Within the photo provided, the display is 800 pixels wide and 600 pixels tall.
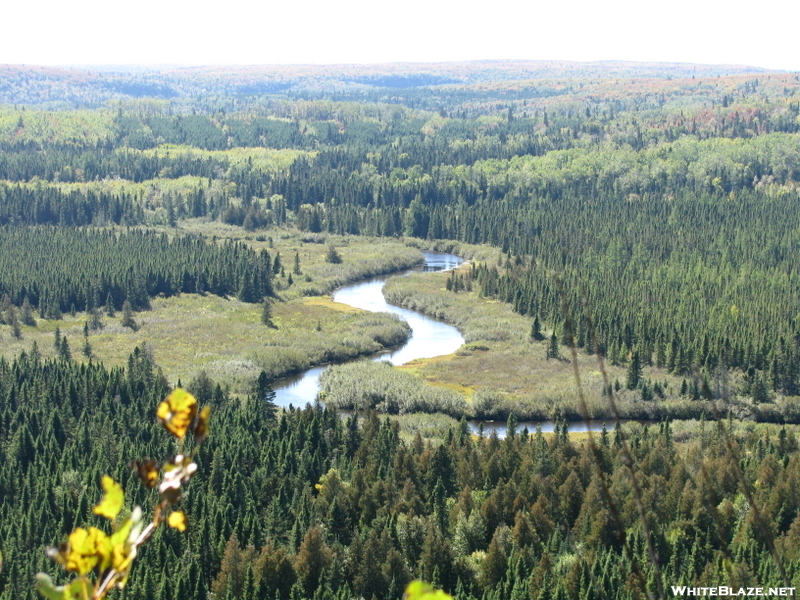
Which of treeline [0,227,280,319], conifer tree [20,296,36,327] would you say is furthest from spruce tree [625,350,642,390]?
conifer tree [20,296,36,327]

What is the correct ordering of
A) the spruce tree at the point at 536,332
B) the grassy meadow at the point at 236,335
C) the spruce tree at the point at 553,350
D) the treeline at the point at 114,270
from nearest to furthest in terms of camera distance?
1. the grassy meadow at the point at 236,335
2. the spruce tree at the point at 553,350
3. the spruce tree at the point at 536,332
4. the treeline at the point at 114,270

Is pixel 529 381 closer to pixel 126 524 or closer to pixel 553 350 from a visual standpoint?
pixel 553 350

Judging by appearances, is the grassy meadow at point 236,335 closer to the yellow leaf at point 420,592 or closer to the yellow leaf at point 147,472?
the yellow leaf at point 147,472

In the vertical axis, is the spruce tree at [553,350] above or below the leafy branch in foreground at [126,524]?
below

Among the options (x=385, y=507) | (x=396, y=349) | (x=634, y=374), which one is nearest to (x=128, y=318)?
(x=396, y=349)

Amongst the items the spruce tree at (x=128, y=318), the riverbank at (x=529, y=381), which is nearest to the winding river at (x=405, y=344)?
the riverbank at (x=529, y=381)

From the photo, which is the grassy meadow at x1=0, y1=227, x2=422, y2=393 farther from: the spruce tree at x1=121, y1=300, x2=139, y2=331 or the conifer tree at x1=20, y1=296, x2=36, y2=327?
the conifer tree at x1=20, y1=296, x2=36, y2=327

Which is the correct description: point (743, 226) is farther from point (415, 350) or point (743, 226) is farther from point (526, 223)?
point (415, 350)
